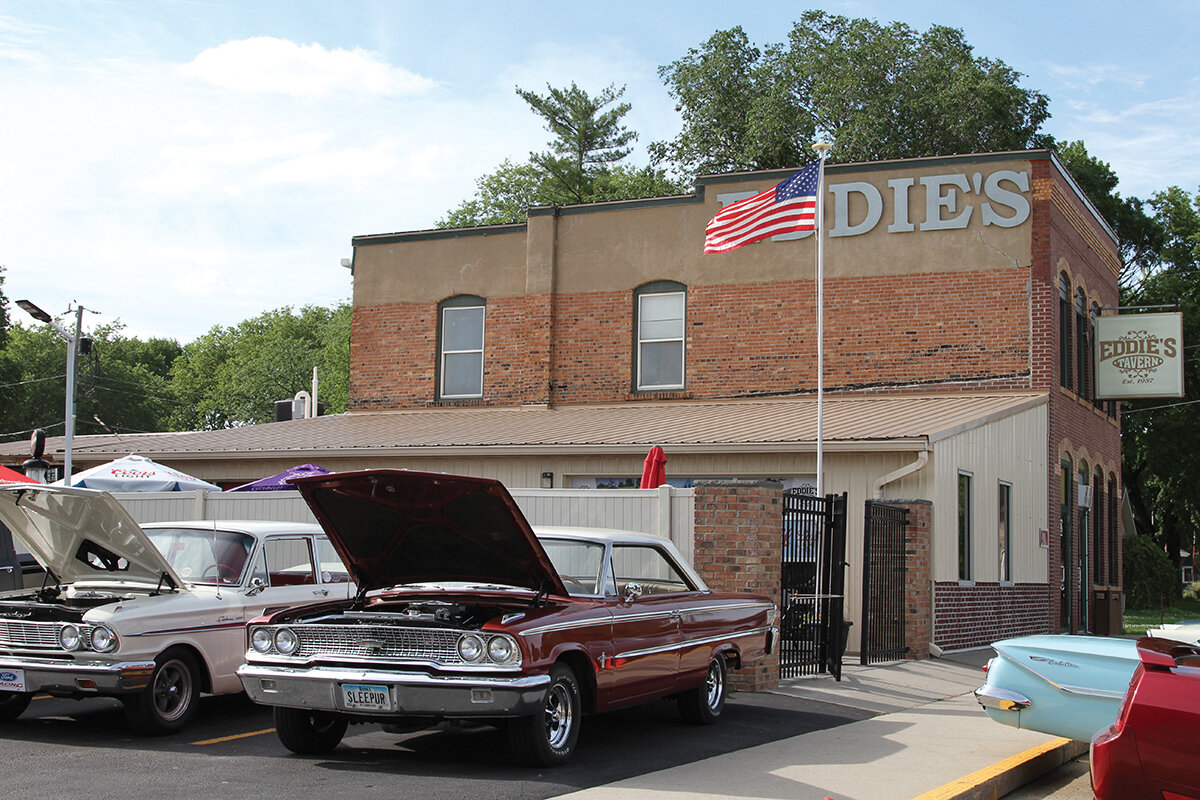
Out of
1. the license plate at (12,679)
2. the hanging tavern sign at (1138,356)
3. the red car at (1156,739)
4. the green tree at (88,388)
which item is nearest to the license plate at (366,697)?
the license plate at (12,679)

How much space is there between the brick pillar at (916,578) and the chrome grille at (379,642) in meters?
9.10

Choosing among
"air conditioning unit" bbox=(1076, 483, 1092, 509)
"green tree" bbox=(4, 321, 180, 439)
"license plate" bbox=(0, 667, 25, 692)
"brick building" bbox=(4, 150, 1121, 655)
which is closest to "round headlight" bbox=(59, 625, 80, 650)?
"license plate" bbox=(0, 667, 25, 692)

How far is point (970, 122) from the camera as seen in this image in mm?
36219

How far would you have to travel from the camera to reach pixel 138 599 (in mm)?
8844

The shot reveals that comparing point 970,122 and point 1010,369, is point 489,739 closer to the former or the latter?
point 1010,369

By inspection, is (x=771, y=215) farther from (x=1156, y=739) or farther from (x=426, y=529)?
(x=1156, y=739)

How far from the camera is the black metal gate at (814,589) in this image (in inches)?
495

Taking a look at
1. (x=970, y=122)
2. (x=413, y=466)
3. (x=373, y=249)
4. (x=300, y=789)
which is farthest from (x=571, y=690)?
(x=970, y=122)

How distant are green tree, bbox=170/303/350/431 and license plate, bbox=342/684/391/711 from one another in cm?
5411

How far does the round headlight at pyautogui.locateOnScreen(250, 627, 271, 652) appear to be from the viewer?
307 inches

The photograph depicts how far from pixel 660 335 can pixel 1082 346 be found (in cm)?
783

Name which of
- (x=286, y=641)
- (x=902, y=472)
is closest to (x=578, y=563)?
(x=286, y=641)

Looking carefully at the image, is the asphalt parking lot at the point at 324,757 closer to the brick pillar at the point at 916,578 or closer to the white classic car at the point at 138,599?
the white classic car at the point at 138,599

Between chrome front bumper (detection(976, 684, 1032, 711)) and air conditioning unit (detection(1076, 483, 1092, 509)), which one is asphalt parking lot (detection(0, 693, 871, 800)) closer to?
chrome front bumper (detection(976, 684, 1032, 711))
